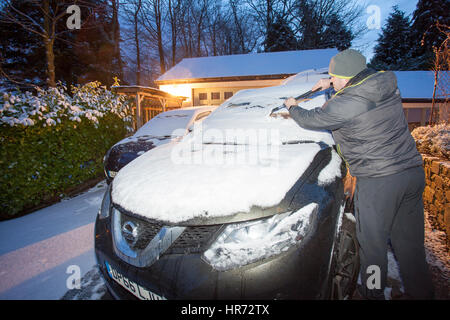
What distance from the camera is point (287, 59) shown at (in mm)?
15219

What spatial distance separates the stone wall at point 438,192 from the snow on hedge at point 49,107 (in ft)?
18.5

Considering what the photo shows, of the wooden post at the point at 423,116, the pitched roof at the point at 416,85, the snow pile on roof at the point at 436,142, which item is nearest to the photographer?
the snow pile on roof at the point at 436,142

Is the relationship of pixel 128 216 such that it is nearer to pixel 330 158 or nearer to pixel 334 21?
pixel 330 158

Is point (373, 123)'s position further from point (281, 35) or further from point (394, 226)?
point (281, 35)

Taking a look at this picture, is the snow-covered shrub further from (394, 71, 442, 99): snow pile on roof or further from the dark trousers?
(394, 71, 442, 99): snow pile on roof

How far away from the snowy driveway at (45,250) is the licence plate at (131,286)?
3.41ft

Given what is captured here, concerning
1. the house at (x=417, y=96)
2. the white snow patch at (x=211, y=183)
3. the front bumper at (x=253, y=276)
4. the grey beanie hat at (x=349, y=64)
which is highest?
the house at (x=417, y=96)

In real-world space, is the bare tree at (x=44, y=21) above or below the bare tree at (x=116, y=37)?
below

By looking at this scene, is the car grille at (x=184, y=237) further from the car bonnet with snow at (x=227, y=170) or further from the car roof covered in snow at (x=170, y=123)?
the car roof covered in snow at (x=170, y=123)

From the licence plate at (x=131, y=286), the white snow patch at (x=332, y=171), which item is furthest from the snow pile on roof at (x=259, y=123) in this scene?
the licence plate at (x=131, y=286)

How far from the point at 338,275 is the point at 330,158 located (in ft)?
2.61

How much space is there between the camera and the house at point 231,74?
1369 cm

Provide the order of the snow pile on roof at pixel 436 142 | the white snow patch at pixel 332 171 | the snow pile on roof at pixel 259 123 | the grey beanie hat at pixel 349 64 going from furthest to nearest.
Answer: the snow pile on roof at pixel 436 142 < the snow pile on roof at pixel 259 123 < the grey beanie hat at pixel 349 64 < the white snow patch at pixel 332 171

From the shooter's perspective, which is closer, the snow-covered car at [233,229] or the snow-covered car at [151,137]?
the snow-covered car at [233,229]
